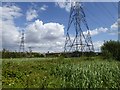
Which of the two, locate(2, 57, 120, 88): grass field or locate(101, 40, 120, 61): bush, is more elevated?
locate(101, 40, 120, 61): bush

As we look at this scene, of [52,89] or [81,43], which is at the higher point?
[81,43]

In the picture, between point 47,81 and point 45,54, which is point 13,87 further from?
point 45,54

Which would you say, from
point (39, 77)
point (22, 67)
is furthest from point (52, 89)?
point (22, 67)

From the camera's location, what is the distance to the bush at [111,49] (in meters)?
31.7

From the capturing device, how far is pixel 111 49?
3397 cm

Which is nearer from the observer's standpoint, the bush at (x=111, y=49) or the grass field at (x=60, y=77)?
the grass field at (x=60, y=77)

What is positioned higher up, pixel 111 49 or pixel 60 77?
pixel 111 49

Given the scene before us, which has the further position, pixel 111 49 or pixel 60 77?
pixel 111 49

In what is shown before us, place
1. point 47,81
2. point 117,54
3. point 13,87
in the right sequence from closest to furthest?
point 13,87 → point 47,81 → point 117,54

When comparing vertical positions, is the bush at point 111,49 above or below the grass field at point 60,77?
above

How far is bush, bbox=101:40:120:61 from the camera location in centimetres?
3169

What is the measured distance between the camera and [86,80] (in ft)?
39.0

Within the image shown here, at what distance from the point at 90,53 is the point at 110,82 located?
24.0 metres

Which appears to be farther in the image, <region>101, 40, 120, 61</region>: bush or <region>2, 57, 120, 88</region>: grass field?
<region>101, 40, 120, 61</region>: bush
